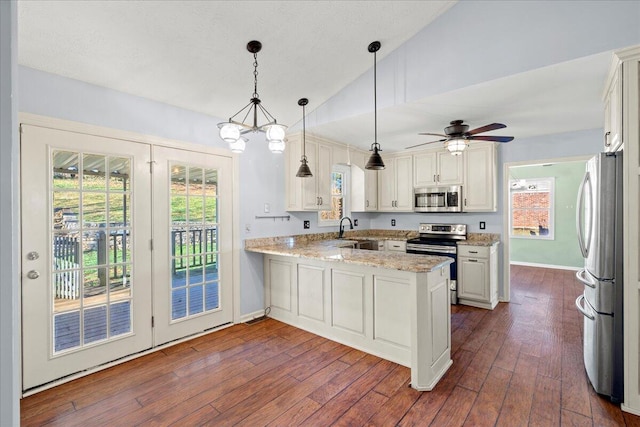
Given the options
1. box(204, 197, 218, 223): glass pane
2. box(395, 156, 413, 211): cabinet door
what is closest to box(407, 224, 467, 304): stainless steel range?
box(395, 156, 413, 211): cabinet door

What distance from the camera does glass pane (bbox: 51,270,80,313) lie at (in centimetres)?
244

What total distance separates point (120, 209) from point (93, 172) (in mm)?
385

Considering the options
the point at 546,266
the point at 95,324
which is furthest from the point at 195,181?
the point at 546,266

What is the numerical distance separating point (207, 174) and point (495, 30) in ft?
10.2

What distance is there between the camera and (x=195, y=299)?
3.31 metres

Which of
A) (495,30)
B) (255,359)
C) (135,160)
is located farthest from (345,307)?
(495,30)

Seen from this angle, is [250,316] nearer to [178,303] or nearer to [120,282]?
[178,303]

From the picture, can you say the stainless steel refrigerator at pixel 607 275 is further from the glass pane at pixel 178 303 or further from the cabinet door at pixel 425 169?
the glass pane at pixel 178 303

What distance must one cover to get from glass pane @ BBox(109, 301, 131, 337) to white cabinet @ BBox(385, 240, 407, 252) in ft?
12.1

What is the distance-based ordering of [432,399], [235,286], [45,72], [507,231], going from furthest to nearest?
[507,231] → [235,286] → [45,72] → [432,399]

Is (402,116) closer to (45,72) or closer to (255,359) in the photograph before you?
(255,359)

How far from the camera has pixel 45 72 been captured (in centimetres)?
235

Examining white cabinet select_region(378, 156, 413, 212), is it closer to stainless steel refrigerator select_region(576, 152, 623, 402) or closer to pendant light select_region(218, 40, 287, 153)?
stainless steel refrigerator select_region(576, 152, 623, 402)

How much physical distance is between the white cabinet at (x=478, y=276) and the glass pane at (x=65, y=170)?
4.58 meters
